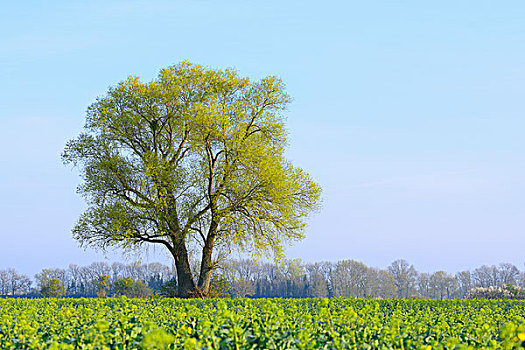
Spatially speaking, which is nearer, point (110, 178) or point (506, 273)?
point (110, 178)

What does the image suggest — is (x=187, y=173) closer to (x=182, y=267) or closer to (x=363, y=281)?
(x=182, y=267)

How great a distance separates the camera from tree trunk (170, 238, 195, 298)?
24531 mm

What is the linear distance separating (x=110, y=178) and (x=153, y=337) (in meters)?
22.0

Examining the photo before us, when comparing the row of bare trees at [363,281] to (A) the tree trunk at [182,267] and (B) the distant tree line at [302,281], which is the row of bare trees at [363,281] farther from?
(A) the tree trunk at [182,267]

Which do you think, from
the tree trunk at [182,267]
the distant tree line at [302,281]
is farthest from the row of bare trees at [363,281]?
the tree trunk at [182,267]

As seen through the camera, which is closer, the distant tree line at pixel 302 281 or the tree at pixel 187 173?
the tree at pixel 187 173

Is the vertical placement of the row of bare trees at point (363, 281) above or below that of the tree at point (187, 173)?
below

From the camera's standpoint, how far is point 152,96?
25.2 meters

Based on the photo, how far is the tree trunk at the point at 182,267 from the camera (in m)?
24.5

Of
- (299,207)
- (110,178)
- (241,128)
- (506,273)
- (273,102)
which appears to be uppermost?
(273,102)

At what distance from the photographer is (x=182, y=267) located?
2480cm

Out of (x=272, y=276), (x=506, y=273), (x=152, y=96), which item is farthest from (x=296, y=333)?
(x=506, y=273)

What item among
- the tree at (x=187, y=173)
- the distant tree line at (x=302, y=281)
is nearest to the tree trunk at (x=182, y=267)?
the tree at (x=187, y=173)

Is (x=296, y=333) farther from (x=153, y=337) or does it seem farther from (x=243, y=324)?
(x=153, y=337)
